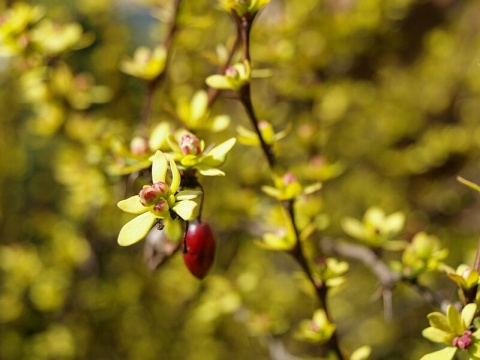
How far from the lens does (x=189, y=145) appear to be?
0.79 meters

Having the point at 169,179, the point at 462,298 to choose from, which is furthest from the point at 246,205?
the point at 462,298

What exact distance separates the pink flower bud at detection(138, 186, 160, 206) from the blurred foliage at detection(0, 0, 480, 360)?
0.62m

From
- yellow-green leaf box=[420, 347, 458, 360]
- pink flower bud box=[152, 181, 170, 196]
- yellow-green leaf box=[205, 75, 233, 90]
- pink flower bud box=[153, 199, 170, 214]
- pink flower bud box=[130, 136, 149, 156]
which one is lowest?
yellow-green leaf box=[420, 347, 458, 360]

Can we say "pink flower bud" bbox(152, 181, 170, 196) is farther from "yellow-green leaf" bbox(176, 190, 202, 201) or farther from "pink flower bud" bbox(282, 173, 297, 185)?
"pink flower bud" bbox(282, 173, 297, 185)

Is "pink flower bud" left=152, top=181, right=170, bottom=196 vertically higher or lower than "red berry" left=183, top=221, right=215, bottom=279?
higher

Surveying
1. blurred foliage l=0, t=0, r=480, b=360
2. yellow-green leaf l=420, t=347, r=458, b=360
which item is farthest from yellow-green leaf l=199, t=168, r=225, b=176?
blurred foliage l=0, t=0, r=480, b=360

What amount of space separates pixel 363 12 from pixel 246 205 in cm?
79

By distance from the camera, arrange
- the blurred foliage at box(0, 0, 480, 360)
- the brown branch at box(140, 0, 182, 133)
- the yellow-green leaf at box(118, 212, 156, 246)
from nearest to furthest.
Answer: the yellow-green leaf at box(118, 212, 156, 246), the brown branch at box(140, 0, 182, 133), the blurred foliage at box(0, 0, 480, 360)

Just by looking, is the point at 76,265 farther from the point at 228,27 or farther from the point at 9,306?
the point at 228,27

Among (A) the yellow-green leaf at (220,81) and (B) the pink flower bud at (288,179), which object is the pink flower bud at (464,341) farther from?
(A) the yellow-green leaf at (220,81)

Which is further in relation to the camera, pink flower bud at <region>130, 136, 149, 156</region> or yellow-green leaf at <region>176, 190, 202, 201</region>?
pink flower bud at <region>130, 136, 149, 156</region>

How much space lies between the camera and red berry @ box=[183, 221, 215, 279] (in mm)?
826

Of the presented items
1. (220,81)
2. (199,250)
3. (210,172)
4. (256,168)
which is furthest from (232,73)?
(256,168)

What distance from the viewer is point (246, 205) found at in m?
1.46
